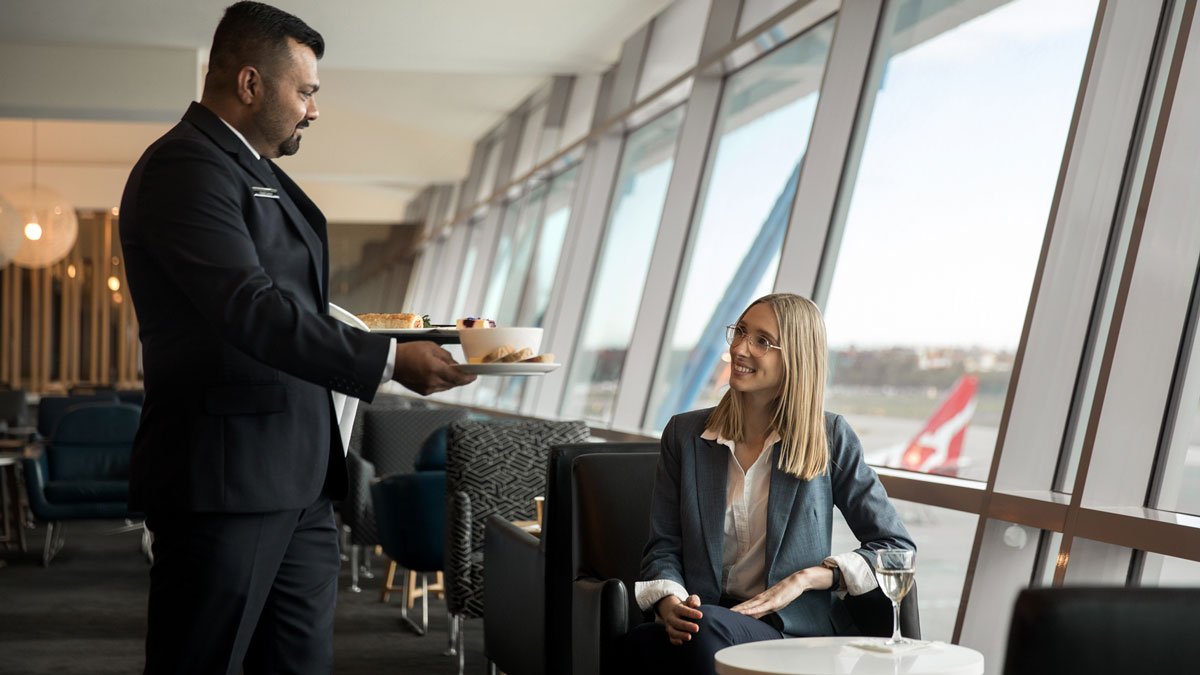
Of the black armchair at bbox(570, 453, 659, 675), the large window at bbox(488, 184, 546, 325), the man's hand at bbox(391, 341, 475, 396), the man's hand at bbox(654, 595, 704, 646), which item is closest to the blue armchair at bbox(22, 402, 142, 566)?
the large window at bbox(488, 184, 546, 325)

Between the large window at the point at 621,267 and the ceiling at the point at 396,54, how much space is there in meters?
0.84

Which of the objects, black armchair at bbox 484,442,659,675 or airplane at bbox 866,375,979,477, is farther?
airplane at bbox 866,375,979,477

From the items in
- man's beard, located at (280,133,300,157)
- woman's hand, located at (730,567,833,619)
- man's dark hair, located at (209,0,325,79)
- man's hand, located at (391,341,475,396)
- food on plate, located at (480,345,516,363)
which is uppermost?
man's dark hair, located at (209,0,325,79)

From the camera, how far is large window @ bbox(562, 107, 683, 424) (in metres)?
7.71

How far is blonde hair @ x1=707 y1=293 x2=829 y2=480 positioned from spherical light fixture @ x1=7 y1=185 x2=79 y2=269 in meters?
10.0

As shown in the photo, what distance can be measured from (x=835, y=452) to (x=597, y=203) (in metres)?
5.83

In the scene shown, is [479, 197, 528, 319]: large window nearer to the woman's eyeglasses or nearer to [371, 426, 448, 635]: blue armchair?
[371, 426, 448, 635]: blue armchair

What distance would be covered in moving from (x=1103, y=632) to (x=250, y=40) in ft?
4.92

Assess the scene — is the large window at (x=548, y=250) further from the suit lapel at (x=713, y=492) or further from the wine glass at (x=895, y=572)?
the wine glass at (x=895, y=572)

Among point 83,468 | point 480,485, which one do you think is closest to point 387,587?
point 480,485

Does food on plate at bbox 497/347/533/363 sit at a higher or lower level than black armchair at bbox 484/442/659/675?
higher

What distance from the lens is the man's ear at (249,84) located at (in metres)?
1.83

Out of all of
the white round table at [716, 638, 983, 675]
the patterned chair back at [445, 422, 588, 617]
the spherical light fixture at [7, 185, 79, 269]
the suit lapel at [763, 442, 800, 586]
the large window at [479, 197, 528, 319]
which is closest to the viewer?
the white round table at [716, 638, 983, 675]

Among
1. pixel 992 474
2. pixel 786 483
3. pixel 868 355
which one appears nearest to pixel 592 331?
pixel 868 355
